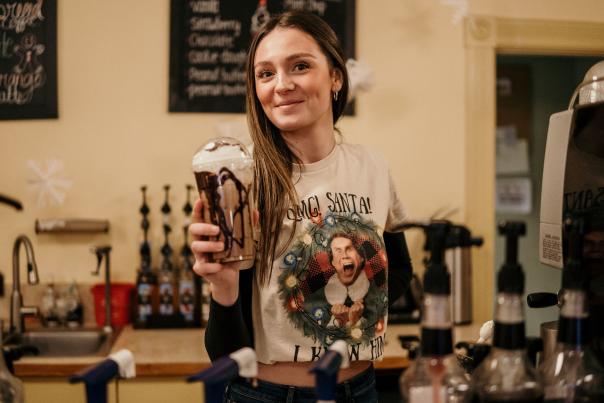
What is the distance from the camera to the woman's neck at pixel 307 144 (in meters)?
1.19

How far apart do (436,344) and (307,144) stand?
1.94ft

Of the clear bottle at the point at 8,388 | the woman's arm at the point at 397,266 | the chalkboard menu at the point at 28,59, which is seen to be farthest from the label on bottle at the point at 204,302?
the clear bottle at the point at 8,388

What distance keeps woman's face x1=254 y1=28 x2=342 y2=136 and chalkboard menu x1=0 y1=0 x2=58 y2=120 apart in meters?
1.72

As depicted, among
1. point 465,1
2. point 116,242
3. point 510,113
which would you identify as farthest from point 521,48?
point 116,242

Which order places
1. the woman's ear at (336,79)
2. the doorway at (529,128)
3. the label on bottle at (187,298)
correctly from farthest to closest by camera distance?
the doorway at (529,128) < the label on bottle at (187,298) < the woman's ear at (336,79)

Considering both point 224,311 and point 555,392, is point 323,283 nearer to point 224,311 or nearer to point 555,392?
point 224,311

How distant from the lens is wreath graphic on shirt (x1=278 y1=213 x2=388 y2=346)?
3.69 ft

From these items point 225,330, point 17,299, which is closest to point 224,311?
point 225,330

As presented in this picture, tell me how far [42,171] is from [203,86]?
→ 2.47ft

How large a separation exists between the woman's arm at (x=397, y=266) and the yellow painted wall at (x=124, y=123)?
137 centimetres

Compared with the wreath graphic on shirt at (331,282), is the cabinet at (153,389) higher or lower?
lower

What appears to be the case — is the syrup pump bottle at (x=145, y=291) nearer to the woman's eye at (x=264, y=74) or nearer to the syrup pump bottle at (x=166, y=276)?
the syrup pump bottle at (x=166, y=276)

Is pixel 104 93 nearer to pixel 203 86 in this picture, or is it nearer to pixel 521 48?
pixel 203 86

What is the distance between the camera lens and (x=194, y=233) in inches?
32.3
